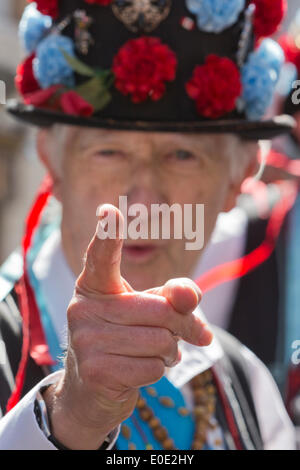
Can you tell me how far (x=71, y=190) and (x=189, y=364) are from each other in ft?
1.41

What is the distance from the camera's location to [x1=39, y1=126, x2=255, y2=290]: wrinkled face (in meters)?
1.54

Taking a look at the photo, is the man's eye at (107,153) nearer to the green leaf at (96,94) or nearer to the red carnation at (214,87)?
the green leaf at (96,94)

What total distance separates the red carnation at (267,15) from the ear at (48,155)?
0.51m

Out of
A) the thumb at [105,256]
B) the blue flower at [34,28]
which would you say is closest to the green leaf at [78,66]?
the blue flower at [34,28]

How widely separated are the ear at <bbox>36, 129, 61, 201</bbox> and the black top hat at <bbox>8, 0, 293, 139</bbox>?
56mm

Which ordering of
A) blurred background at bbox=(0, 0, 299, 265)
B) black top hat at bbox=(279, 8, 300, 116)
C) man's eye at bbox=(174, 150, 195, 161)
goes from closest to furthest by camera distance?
man's eye at bbox=(174, 150, 195, 161) < black top hat at bbox=(279, 8, 300, 116) < blurred background at bbox=(0, 0, 299, 265)

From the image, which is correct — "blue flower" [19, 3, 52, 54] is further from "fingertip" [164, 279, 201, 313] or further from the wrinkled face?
"fingertip" [164, 279, 201, 313]

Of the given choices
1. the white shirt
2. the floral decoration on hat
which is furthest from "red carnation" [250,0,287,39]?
the white shirt

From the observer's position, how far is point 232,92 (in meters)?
1.64

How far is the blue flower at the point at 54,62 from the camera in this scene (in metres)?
1.62

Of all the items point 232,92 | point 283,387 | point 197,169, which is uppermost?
point 232,92
